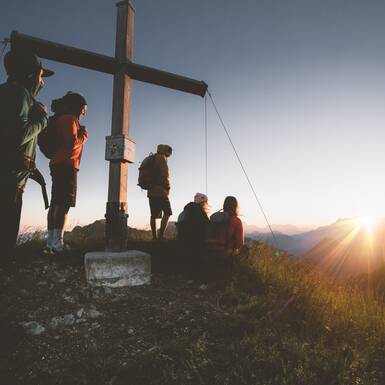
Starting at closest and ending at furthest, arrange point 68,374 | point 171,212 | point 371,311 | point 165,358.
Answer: point 68,374, point 165,358, point 371,311, point 171,212

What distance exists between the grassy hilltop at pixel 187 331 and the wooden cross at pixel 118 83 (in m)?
0.83

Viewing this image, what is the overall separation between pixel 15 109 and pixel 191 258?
10.5 ft

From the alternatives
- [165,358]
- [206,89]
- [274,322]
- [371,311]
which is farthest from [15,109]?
[371,311]

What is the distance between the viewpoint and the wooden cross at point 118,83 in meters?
4.24

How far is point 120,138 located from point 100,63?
3.90ft

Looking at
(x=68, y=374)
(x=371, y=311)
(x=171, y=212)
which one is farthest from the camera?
(x=171, y=212)

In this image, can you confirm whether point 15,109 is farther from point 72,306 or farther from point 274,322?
point 274,322

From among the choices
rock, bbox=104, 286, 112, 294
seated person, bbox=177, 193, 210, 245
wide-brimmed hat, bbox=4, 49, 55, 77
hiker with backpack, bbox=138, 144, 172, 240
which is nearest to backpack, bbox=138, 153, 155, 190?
hiker with backpack, bbox=138, 144, 172, 240

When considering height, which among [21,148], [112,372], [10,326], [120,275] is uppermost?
[21,148]

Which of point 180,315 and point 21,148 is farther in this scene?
point 180,315

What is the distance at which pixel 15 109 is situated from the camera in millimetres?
2752

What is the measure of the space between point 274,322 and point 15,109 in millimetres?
3454

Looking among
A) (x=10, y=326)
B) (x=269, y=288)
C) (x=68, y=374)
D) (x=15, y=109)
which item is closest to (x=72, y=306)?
(x=10, y=326)

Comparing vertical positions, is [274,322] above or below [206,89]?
below
